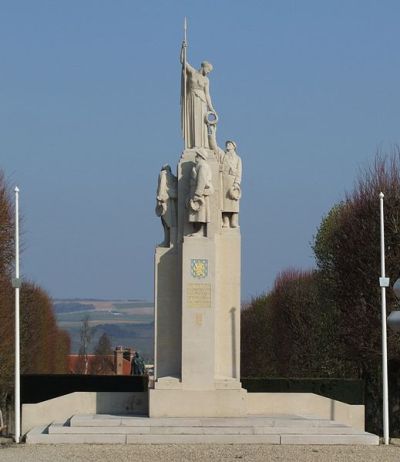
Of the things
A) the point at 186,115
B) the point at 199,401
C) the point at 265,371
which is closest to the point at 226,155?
the point at 186,115

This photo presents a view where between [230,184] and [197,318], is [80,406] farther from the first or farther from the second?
[230,184]

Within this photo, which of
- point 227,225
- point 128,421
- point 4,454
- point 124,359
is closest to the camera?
point 4,454

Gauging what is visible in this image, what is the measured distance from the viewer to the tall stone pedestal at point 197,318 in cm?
3684

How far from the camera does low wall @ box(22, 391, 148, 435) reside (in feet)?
125

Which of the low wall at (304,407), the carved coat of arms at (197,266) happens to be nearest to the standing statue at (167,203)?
the carved coat of arms at (197,266)

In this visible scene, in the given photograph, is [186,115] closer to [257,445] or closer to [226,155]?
[226,155]

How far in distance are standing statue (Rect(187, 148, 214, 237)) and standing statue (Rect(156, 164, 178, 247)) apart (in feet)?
2.54

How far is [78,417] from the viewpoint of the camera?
118 feet

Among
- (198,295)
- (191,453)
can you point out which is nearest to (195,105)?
(198,295)

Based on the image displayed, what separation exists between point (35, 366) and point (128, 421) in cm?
3596

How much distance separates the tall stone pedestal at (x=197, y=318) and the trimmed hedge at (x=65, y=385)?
36.7 ft

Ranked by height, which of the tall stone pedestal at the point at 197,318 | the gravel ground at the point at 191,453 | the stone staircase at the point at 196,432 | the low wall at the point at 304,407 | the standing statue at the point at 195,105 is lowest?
the gravel ground at the point at 191,453

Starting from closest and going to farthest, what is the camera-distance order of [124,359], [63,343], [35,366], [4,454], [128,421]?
[4,454] < [128,421] < [35,366] < [63,343] < [124,359]

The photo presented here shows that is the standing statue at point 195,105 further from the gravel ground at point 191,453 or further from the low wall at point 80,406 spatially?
the gravel ground at point 191,453
